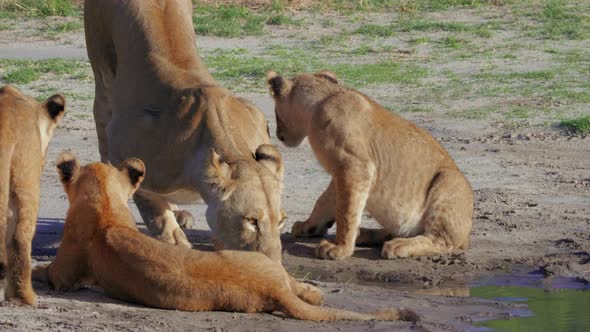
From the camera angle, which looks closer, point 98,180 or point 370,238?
point 98,180

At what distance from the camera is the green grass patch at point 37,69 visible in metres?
15.9

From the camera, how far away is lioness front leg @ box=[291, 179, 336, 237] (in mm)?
10664

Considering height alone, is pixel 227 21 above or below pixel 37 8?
below

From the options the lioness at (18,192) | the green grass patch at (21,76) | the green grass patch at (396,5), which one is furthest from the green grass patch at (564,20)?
the lioness at (18,192)

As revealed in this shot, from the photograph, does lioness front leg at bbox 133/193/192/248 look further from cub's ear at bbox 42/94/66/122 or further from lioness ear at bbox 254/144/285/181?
cub's ear at bbox 42/94/66/122

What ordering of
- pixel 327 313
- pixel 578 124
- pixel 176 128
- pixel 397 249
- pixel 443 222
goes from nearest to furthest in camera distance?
pixel 327 313 → pixel 176 128 → pixel 397 249 → pixel 443 222 → pixel 578 124

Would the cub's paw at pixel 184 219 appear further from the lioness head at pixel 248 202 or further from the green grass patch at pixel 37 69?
the green grass patch at pixel 37 69

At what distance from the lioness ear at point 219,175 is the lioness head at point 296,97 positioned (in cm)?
217

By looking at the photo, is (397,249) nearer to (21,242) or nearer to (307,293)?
(307,293)

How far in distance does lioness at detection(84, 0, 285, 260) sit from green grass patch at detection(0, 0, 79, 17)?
30.1ft

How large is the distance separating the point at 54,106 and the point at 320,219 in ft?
10.6

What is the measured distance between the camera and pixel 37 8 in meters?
20.0

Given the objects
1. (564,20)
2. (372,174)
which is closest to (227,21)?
(564,20)

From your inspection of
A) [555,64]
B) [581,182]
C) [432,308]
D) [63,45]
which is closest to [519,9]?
[555,64]
